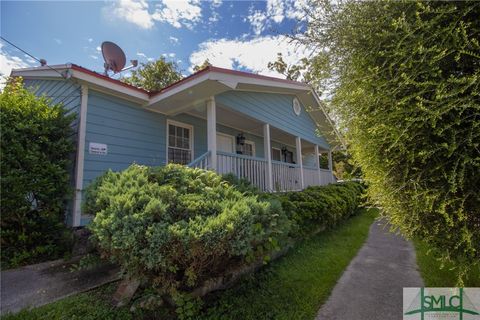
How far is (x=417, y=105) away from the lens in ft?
6.90

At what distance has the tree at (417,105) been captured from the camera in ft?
6.70

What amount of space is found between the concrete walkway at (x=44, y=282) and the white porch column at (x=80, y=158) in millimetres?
1075

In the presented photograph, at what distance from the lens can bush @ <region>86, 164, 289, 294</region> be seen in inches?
95.0

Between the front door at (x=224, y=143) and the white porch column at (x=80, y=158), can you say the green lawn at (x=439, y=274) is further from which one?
the front door at (x=224, y=143)

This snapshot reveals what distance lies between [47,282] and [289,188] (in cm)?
680

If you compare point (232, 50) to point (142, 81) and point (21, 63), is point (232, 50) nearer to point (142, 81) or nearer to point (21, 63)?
point (21, 63)

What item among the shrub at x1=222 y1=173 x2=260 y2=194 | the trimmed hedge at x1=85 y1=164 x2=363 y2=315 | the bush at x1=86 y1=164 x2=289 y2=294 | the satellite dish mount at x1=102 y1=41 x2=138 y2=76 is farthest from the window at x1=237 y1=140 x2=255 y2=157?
the bush at x1=86 y1=164 x2=289 y2=294

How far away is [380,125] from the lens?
90.7 inches

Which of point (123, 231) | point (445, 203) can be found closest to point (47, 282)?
point (123, 231)

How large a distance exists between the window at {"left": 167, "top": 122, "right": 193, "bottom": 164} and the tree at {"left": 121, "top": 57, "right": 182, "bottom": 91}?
11.0 meters

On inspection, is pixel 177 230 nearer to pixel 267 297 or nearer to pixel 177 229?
pixel 177 229

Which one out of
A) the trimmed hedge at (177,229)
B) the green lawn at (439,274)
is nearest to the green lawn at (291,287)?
the trimmed hedge at (177,229)

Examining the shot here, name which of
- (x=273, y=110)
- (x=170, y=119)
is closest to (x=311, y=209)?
(x=273, y=110)

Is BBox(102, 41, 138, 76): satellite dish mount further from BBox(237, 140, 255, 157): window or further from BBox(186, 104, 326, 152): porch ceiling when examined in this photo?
BBox(237, 140, 255, 157): window
